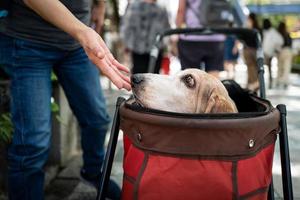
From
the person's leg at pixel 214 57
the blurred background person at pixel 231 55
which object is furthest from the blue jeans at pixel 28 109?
the blurred background person at pixel 231 55

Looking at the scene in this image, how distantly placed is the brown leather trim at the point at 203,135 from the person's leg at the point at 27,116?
881 mm

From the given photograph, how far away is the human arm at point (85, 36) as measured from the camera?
204 cm

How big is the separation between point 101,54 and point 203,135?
0.61 meters

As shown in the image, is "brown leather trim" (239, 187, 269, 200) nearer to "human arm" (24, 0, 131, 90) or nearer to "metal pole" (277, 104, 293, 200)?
"metal pole" (277, 104, 293, 200)

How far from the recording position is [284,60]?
464 inches

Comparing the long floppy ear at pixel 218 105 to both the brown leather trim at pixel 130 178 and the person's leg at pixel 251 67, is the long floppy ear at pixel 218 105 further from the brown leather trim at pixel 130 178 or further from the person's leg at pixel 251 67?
the person's leg at pixel 251 67

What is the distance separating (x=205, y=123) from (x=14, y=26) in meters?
1.30

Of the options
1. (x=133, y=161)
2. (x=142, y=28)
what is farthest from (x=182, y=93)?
(x=142, y=28)

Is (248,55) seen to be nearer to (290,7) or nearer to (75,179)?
(75,179)

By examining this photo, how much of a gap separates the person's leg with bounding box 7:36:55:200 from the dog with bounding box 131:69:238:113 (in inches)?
21.7

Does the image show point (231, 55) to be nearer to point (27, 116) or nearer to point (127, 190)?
point (27, 116)

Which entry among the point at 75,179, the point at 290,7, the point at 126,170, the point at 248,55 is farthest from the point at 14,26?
the point at 290,7

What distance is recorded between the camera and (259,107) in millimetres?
2328

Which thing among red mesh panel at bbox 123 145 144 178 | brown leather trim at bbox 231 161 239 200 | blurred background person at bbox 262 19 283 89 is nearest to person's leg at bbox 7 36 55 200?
red mesh panel at bbox 123 145 144 178
